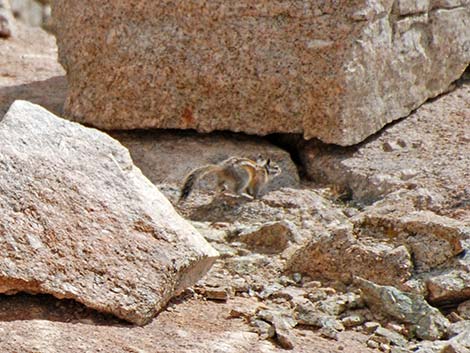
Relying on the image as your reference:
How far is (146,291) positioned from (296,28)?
2.63m

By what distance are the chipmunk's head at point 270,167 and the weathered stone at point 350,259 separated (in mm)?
1092

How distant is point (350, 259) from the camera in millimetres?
5461

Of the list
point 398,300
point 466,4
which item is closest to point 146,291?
point 398,300

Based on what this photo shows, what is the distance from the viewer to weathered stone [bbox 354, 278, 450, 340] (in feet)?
16.1

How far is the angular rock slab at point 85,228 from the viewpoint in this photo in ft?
15.1

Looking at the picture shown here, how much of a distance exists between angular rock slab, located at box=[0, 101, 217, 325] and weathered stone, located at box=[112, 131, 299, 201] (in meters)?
1.64

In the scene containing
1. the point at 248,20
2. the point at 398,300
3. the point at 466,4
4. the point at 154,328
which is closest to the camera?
the point at 154,328

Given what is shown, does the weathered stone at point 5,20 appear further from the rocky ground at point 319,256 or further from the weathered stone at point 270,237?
the weathered stone at point 270,237

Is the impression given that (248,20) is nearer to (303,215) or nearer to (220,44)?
(220,44)

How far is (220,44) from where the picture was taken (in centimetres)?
682

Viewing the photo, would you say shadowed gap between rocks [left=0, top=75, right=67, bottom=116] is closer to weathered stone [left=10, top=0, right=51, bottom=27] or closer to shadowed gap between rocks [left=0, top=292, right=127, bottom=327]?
shadowed gap between rocks [left=0, top=292, right=127, bottom=327]

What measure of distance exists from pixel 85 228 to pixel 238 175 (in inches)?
75.7

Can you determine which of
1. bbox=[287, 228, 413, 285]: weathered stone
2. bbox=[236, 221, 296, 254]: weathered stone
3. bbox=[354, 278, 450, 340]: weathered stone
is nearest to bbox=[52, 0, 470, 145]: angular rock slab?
bbox=[236, 221, 296, 254]: weathered stone

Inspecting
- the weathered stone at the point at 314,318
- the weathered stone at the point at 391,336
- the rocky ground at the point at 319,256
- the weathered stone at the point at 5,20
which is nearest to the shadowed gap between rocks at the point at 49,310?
the rocky ground at the point at 319,256
